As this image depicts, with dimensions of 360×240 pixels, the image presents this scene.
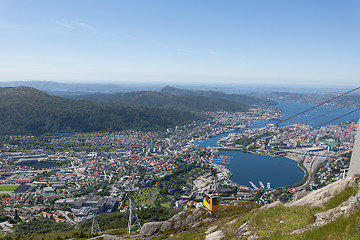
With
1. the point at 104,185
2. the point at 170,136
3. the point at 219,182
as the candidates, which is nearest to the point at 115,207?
the point at 104,185

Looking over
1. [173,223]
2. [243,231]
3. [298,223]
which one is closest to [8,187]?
[173,223]

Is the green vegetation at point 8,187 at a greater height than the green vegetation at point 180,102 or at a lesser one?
lesser

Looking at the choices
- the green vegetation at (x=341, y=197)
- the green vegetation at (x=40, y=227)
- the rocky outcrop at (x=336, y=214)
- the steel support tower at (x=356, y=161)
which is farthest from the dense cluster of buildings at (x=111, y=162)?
the rocky outcrop at (x=336, y=214)

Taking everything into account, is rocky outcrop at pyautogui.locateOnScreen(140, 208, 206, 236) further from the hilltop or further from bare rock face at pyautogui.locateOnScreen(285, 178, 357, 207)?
bare rock face at pyautogui.locateOnScreen(285, 178, 357, 207)

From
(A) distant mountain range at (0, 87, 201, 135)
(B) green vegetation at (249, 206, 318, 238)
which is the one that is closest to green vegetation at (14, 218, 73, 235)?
(B) green vegetation at (249, 206, 318, 238)

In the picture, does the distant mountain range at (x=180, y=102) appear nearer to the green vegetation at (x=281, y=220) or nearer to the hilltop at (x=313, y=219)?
the hilltop at (x=313, y=219)

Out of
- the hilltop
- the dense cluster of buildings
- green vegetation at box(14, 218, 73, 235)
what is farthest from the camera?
the dense cluster of buildings
